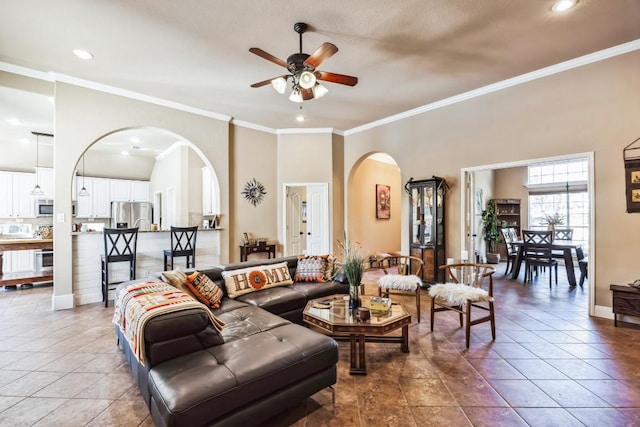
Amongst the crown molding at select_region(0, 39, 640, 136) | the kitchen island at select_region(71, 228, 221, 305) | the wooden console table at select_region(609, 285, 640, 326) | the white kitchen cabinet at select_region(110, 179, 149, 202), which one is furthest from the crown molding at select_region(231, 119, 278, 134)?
the wooden console table at select_region(609, 285, 640, 326)

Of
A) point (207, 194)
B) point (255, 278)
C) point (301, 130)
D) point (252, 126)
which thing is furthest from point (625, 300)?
point (207, 194)

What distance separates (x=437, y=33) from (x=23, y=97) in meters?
5.86

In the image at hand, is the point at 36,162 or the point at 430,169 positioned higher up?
the point at 36,162

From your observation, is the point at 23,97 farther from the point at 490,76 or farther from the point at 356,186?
the point at 490,76

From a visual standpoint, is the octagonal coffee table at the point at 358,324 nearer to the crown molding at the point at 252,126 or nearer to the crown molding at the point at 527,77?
the crown molding at the point at 527,77

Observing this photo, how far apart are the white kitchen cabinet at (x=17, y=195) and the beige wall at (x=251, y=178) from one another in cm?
523

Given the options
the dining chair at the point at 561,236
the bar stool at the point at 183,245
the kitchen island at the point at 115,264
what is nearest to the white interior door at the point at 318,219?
the kitchen island at the point at 115,264

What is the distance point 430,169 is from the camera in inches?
205

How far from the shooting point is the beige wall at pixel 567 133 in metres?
3.39

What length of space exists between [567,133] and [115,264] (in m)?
6.60

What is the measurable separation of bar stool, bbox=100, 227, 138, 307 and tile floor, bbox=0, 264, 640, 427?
75 cm

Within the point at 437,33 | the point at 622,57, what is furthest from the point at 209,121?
the point at 622,57

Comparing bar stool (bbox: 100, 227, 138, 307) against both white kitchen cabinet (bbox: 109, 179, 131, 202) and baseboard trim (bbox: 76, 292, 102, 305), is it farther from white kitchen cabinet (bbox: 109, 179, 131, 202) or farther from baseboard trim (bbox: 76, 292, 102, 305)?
white kitchen cabinet (bbox: 109, 179, 131, 202)

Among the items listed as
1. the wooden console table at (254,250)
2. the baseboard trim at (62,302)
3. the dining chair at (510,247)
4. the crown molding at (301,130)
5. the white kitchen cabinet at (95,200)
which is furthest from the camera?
the white kitchen cabinet at (95,200)
